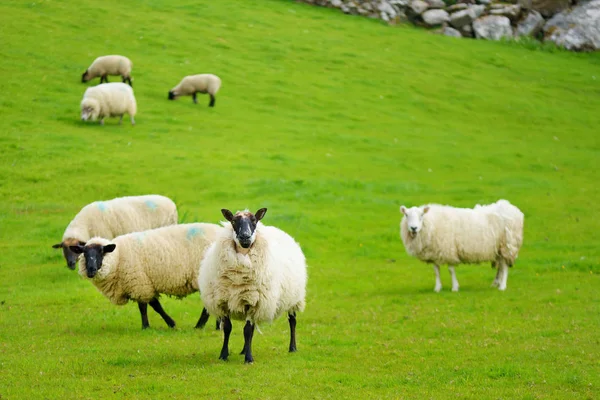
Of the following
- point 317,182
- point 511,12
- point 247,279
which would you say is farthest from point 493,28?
point 247,279

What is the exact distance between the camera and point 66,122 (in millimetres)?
31984

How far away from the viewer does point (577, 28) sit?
60219 millimetres

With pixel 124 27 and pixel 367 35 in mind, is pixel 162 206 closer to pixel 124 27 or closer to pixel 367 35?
pixel 124 27

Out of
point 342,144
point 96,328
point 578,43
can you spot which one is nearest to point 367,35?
point 578,43

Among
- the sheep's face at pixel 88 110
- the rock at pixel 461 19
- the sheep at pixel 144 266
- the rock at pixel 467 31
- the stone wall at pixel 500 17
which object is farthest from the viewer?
the rock at pixel 461 19

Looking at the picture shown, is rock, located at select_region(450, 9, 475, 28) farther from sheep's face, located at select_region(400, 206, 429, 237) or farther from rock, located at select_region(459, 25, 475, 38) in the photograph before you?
sheep's face, located at select_region(400, 206, 429, 237)

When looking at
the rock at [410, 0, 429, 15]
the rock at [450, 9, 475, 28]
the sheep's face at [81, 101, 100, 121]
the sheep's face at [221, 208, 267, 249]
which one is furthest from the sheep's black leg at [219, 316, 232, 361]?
the rock at [410, 0, 429, 15]

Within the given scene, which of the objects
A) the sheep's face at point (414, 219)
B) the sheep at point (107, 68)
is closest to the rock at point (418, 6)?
the sheep at point (107, 68)

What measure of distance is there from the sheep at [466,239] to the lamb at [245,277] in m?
7.54

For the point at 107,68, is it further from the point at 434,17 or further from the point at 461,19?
the point at 461,19

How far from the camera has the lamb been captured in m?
10.2

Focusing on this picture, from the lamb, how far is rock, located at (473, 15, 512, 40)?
5376 cm

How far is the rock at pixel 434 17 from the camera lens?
62.2m

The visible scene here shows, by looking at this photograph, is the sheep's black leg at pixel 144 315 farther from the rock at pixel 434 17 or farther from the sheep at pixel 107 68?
the rock at pixel 434 17
